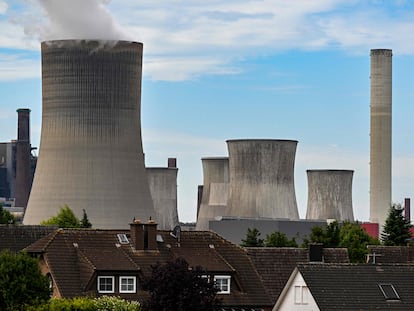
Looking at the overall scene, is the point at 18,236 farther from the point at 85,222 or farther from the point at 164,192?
the point at 164,192

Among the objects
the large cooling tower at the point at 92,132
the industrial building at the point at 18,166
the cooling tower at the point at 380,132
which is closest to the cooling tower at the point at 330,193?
the cooling tower at the point at 380,132

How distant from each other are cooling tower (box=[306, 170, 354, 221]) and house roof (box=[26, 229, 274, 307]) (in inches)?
2237

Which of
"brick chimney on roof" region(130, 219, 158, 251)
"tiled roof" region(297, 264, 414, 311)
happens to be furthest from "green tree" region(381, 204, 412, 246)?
"tiled roof" region(297, 264, 414, 311)

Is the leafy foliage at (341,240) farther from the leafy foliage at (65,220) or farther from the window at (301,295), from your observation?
the window at (301,295)

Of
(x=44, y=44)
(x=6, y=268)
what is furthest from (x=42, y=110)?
(x=6, y=268)

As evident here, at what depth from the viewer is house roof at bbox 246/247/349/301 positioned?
35438mm

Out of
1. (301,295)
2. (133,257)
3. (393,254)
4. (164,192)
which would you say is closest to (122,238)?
(133,257)

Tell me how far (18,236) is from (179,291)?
1105cm

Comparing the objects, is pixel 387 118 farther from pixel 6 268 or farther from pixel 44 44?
pixel 6 268

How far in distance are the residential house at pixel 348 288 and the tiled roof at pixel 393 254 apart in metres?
9.99

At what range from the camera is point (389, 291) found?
30.3 meters

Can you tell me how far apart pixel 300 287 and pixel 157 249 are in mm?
4644

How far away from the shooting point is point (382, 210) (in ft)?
334

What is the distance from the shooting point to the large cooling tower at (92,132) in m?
65.3
